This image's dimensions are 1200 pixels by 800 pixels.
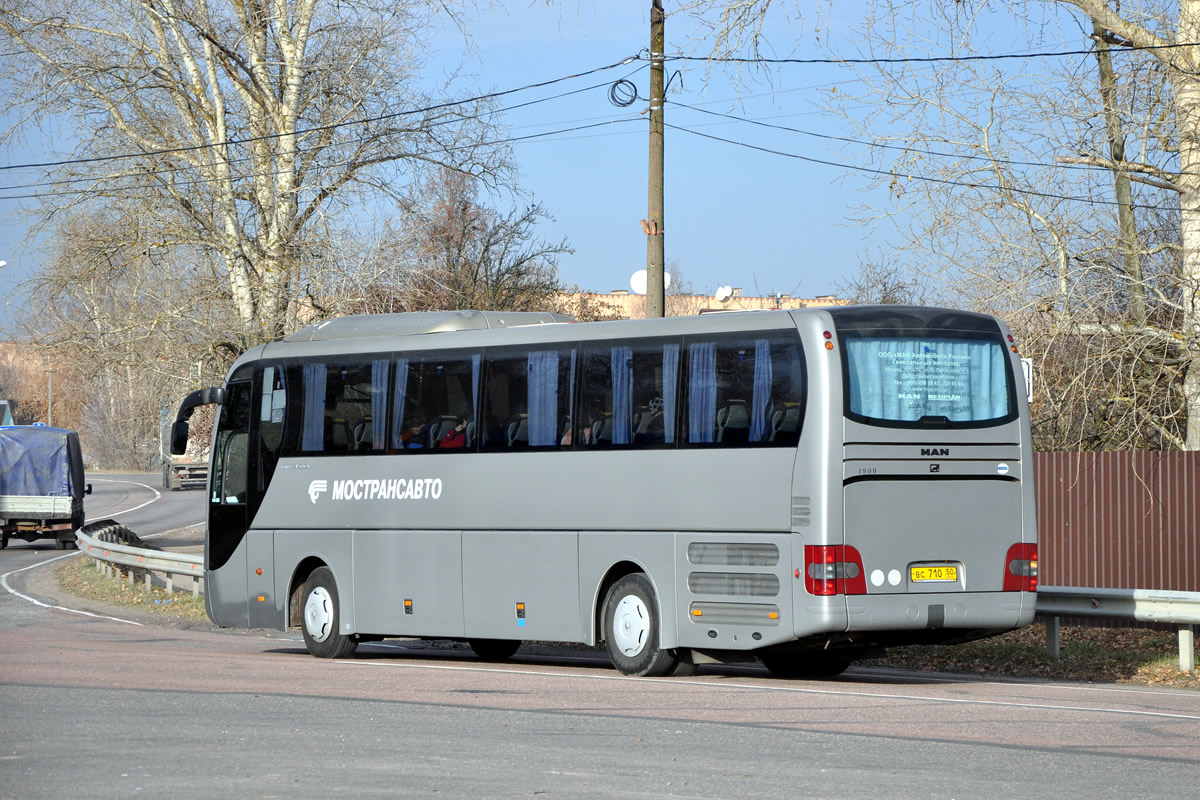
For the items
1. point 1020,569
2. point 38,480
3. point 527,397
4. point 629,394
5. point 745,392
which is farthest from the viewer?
point 38,480

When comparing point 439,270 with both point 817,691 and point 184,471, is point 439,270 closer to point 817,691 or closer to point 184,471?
point 817,691

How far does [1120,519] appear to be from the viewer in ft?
61.8

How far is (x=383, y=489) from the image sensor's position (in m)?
16.4

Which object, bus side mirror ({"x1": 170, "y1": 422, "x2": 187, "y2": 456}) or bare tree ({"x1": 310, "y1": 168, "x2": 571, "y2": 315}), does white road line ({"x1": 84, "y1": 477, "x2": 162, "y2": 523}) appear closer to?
bare tree ({"x1": 310, "y1": 168, "x2": 571, "y2": 315})

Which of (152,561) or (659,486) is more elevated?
(659,486)

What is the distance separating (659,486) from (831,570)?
190 centimetres

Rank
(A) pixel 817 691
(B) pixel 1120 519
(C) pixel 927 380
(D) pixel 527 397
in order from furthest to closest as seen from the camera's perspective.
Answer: (B) pixel 1120 519 → (D) pixel 527 397 → (C) pixel 927 380 → (A) pixel 817 691

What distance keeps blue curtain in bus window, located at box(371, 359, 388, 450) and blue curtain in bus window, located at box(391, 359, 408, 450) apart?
112 mm

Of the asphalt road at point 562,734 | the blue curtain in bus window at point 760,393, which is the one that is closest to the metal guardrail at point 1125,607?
the asphalt road at point 562,734

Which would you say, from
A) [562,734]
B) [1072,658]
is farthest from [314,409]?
[562,734]

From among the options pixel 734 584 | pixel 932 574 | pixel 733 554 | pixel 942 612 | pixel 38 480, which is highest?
pixel 38 480

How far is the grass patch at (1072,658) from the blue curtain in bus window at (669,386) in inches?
156

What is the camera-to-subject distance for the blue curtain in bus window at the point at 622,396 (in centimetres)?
1431

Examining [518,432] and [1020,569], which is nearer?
[1020,569]
